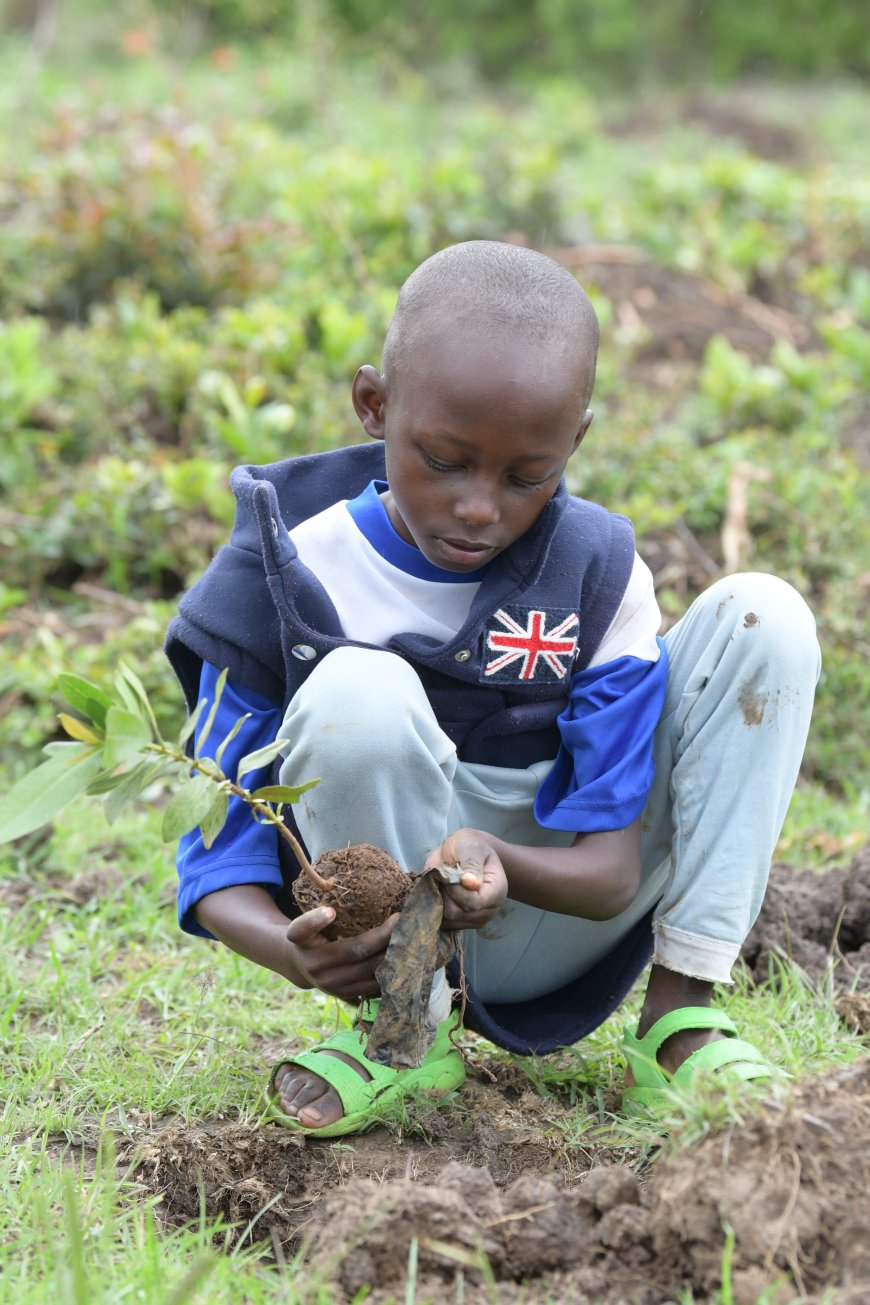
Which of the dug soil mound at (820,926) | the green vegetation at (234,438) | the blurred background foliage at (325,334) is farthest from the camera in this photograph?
the blurred background foliage at (325,334)

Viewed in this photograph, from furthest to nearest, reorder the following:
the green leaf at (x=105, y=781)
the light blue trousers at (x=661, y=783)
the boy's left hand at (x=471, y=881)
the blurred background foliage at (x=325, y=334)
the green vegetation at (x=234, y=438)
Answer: the blurred background foliage at (x=325, y=334) → the green vegetation at (x=234, y=438) → the light blue trousers at (x=661, y=783) → the boy's left hand at (x=471, y=881) → the green leaf at (x=105, y=781)

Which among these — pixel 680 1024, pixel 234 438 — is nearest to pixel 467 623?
pixel 680 1024

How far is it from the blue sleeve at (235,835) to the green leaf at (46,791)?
544 millimetres

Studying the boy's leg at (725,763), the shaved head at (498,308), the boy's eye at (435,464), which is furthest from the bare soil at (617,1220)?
the shaved head at (498,308)

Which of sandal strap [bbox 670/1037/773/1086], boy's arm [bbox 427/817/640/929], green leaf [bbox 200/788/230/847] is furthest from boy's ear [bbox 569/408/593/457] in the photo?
sandal strap [bbox 670/1037/773/1086]

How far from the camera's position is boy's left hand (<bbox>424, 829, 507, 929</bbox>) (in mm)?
1920

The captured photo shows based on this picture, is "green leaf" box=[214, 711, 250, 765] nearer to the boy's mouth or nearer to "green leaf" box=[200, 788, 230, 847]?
"green leaf" box=[200, 788, 230, 847]

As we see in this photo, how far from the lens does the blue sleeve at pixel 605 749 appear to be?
86.4 inches

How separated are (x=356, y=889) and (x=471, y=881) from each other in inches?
6.1

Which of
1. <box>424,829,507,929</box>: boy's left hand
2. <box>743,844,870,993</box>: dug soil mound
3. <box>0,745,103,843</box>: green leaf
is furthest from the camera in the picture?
<box>743,844,870,993</box>: dug soil mound

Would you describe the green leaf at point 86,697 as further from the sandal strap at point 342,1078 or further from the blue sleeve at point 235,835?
the sandal strap at point 342,1078

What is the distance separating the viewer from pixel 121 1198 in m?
2.04

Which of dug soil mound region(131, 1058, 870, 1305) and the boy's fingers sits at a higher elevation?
the boy's fingers

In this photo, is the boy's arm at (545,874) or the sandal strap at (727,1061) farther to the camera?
the sandal strap at (727,1061)
